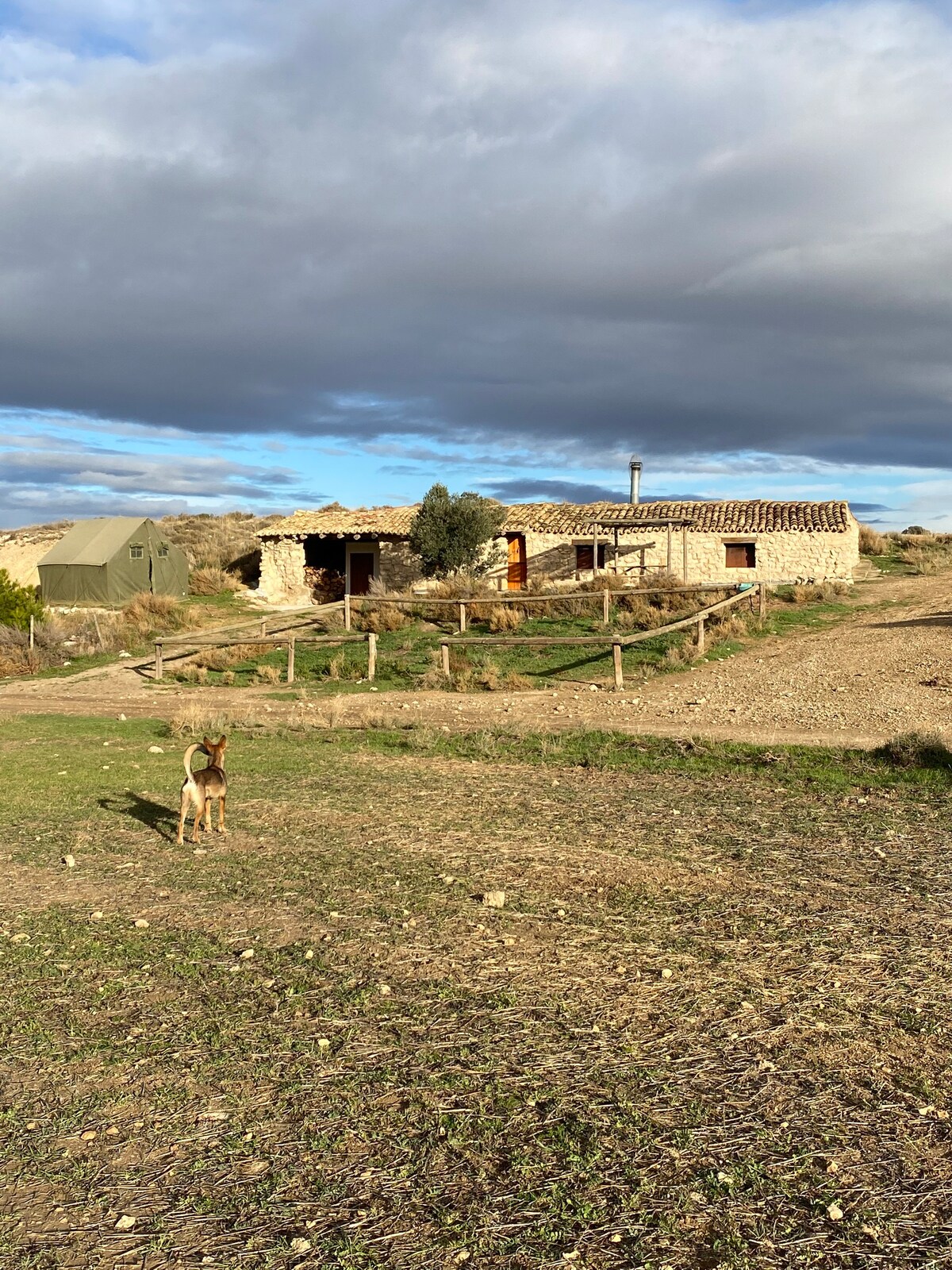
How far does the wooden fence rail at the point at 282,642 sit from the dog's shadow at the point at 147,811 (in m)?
9.93

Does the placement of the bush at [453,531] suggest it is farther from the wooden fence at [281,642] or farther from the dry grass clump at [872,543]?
the dry grass clump at [872,543]

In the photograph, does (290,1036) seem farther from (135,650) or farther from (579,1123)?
(135,650)

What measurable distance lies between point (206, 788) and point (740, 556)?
27.1m

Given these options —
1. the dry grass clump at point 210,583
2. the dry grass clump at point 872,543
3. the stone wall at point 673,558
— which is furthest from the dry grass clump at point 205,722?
the dry grass clump at point 872,543

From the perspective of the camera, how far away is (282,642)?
23.5 meters

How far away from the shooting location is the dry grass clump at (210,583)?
3697cm

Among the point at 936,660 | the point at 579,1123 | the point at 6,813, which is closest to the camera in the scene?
the point at 579,1123

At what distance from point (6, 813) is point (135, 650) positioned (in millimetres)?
16035

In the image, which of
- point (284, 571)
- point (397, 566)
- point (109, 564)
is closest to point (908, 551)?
point (397, 566)

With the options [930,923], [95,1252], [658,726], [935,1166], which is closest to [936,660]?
[658,726]

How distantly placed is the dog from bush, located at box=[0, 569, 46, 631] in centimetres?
1866

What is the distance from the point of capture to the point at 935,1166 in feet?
11.3

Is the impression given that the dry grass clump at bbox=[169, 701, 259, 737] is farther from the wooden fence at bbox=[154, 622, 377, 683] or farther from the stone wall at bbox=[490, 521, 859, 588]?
the stone wall at bbox=[490, 521, 859, 588]

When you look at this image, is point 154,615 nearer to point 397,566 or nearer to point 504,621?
point 397,566
